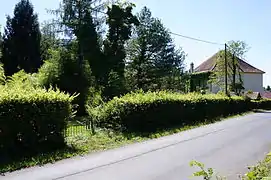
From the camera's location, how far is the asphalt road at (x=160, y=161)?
8.80m

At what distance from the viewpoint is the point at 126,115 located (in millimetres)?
17594

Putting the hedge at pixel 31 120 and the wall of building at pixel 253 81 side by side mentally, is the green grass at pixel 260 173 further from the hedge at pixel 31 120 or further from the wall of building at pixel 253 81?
the wall of building at pixel 253 81

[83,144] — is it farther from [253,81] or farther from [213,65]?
[253,81]

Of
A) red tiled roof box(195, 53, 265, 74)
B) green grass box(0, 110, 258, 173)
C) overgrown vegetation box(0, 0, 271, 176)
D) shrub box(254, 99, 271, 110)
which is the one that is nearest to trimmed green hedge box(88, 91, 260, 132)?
overgrown vegetation box(0, 0, 271, 176)

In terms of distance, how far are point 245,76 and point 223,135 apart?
49141 mm

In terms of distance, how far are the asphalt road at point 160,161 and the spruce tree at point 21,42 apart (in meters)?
32.8

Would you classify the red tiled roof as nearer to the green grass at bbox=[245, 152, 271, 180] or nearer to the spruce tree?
the spruce tree

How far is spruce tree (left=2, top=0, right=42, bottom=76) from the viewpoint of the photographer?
43.8 m

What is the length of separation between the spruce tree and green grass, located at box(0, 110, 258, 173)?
28.8m

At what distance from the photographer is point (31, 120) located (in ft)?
37.6

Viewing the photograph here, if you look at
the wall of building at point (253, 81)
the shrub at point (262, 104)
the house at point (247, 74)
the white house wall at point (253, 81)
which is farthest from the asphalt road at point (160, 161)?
the white house wall at point (253, 81)

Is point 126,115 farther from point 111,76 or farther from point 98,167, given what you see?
point 111,76

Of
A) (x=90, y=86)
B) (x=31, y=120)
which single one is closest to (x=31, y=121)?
(x=31, y=120)

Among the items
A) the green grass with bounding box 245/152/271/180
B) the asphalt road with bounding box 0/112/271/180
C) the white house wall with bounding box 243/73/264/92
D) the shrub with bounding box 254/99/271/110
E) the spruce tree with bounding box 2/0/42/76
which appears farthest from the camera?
the white house wall with bounding box 243/73/264/92
